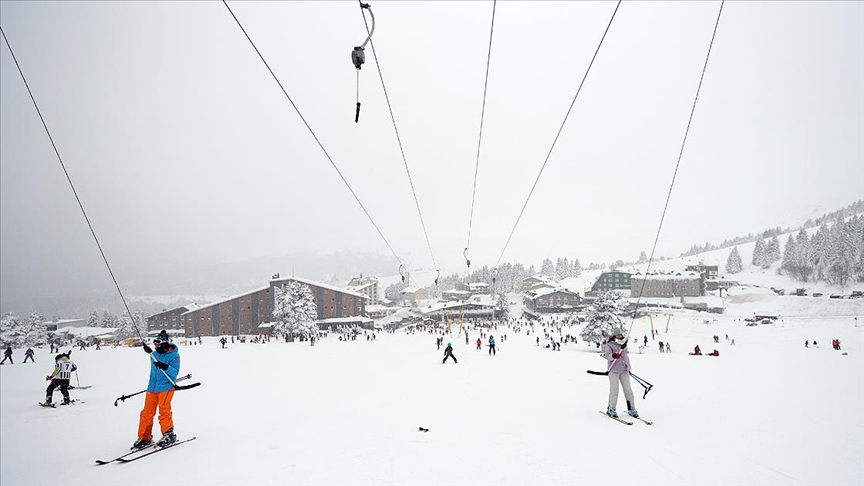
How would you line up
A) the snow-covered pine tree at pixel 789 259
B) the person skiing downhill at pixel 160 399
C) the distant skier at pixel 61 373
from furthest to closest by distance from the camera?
the snow-covered pine tree at pixel 789 259, the distant skier at pixel 61 373, the person skiing downhill at pixel 160 399

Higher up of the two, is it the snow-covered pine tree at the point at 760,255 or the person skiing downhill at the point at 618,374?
the snow-covered pine tree at the point at 760,255

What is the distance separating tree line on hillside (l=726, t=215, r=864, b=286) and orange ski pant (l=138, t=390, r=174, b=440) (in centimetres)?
4405

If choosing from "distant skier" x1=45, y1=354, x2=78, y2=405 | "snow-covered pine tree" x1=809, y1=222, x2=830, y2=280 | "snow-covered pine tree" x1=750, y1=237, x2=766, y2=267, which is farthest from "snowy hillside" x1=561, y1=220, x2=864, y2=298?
"distant skier" x1=45, y1=354, x2=78, y2=405

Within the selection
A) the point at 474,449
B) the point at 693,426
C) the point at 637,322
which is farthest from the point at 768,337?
the point at 474,449

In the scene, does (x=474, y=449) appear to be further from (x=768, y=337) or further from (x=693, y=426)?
(x=768, y=337)

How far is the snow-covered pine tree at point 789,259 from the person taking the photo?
5339 cm

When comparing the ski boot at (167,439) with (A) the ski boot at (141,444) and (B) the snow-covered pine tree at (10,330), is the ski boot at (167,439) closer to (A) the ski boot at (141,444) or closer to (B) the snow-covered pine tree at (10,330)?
(A) the ski boot at (141,444)

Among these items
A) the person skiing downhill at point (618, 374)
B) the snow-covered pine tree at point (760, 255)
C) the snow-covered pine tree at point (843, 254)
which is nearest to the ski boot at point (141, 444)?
the person skiing downhill at point (618, 374)

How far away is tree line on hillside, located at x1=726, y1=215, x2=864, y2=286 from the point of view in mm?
32562

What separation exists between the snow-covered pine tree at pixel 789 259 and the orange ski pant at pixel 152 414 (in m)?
68.6

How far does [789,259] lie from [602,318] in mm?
33365

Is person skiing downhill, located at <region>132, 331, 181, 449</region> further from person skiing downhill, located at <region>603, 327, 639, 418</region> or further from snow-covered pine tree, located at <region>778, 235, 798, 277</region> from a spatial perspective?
snow-covered pine tree, located at <region>778, 235, 798, 277</region>

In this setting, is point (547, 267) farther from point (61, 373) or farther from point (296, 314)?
point (61, 373)

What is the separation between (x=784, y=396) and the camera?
1078cm
